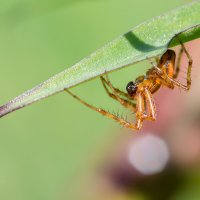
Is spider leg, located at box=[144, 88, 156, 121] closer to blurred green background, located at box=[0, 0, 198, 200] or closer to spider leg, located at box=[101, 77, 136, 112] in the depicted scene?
spider leg, located at box=[101, 77, 136, 112]

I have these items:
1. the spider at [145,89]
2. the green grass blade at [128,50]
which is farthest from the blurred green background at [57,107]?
the green grass blade at [128,50]

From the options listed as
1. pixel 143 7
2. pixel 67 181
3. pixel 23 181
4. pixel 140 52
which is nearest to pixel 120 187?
pixel 67 181

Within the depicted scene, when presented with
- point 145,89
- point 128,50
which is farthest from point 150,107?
point 128,50

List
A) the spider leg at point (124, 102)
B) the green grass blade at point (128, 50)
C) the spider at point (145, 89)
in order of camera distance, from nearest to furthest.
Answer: the green grass blade at point (128, 50) < the spider at point (145, 89) < the spider leg at point (124, 102)

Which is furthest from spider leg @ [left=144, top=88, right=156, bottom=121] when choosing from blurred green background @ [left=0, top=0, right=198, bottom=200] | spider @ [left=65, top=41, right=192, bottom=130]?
blurred green background @ [left=0, top=0, right=198, bottom=200]

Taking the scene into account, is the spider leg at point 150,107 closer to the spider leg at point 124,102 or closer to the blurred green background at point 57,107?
the spider leg at point 124,102

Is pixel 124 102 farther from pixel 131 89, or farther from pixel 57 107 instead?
pixel 57 107

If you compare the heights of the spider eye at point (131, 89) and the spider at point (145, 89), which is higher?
the spider eye at point (131, 89)
